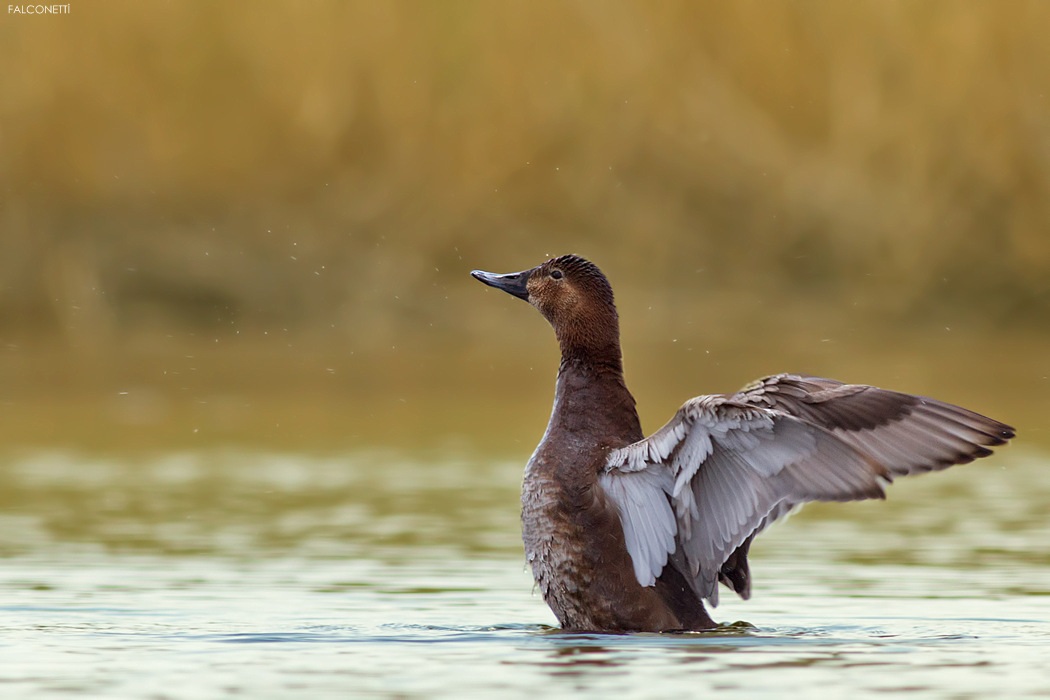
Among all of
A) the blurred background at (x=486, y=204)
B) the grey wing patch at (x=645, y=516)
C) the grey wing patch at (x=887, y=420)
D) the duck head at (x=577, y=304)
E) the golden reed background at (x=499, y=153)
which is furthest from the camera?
the golden reed background at (x=499, y=153)

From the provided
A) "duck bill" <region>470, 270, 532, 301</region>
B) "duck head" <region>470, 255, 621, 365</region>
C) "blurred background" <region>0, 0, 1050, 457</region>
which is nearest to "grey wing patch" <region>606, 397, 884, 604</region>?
"duck head" <region>470, 255, 621, 365</region>

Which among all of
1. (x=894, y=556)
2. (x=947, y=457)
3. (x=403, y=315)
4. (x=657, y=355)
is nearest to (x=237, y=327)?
(x=403, y=315)

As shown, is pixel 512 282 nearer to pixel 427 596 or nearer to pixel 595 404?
pixel 595 404

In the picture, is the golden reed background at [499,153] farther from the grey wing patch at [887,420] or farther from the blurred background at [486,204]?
the grey wing patch at [887,420]

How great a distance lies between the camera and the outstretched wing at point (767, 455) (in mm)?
9000

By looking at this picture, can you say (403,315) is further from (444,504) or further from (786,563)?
(786,563)

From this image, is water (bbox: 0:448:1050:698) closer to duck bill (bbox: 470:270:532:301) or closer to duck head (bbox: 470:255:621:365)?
duck head (bbox: 470:255:621:365)

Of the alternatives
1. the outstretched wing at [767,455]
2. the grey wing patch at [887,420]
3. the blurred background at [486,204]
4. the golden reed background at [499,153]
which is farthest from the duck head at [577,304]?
the golden reed background at [499,153]

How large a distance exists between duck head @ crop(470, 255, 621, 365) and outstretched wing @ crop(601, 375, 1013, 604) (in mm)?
807

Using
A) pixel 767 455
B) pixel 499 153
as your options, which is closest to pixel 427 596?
pixel 767 455

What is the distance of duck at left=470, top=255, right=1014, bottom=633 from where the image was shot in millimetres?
9047

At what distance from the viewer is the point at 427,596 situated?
35.6 ft

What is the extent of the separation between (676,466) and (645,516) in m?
0.37

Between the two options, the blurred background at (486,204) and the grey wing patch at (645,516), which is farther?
the blurred background at (486,204)
